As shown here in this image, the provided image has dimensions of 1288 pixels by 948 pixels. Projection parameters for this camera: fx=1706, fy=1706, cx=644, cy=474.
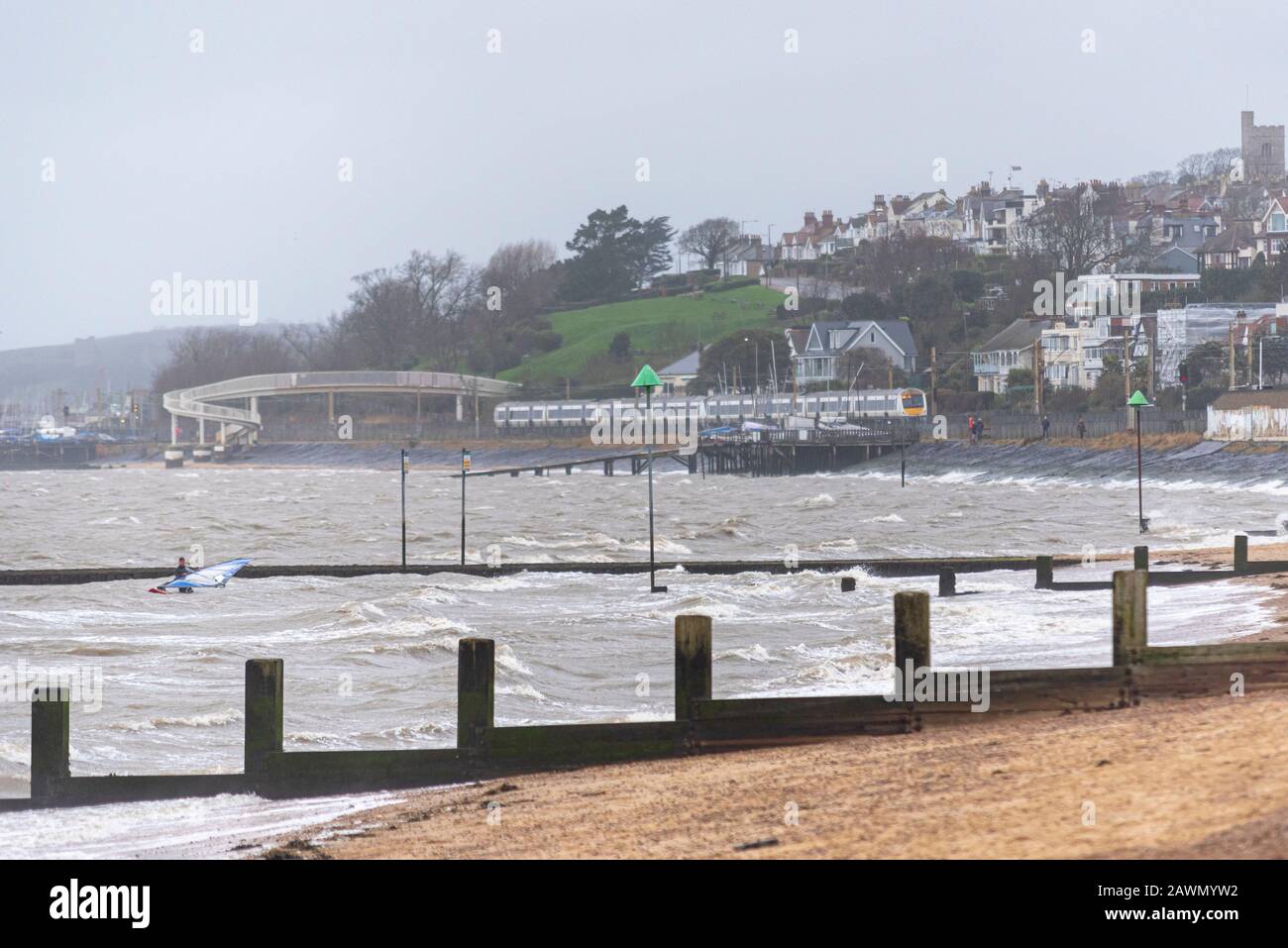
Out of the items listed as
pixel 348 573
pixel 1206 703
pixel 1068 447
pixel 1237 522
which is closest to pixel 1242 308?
pixel 1068 447

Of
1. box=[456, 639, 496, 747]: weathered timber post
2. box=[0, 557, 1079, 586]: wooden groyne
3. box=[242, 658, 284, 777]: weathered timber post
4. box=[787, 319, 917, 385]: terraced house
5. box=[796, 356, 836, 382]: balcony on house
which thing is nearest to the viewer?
box=[456, 639, 496, 747]: weathered timber post

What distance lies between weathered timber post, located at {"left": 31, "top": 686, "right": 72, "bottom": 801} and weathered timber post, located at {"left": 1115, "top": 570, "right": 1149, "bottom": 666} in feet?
30.7

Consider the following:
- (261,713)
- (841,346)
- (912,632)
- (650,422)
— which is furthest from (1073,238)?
(261,713)

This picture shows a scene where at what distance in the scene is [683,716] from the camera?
597 inches

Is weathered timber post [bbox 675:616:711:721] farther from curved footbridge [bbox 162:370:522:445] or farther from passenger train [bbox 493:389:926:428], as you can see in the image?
curved footbridge [bbox 162:370:522:445]

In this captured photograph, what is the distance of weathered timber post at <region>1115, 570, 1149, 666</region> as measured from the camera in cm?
1490

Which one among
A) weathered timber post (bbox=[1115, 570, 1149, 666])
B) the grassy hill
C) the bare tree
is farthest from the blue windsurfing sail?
the grassy hill

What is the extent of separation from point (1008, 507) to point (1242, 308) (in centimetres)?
5573

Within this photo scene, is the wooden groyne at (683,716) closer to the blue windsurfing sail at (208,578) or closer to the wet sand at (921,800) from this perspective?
the wet sand at (921,800)

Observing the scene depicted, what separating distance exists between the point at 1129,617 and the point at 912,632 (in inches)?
75.9

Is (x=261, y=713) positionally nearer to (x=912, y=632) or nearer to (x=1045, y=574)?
(x=912, y=632)

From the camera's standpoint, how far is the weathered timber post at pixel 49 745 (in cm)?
1521
